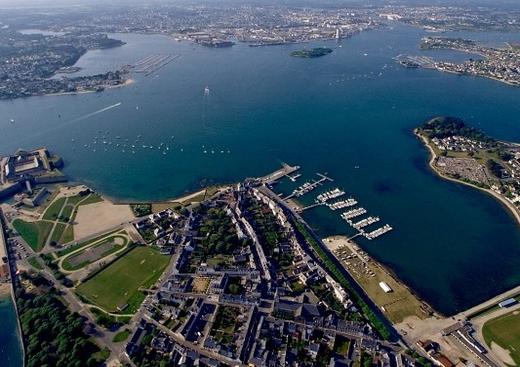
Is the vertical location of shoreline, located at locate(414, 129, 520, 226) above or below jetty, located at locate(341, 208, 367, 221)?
below

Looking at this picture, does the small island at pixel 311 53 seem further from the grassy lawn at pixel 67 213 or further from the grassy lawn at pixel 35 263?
the grassy lawn at pixel 35 263

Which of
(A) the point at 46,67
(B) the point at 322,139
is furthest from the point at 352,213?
(A) the point at 46,67

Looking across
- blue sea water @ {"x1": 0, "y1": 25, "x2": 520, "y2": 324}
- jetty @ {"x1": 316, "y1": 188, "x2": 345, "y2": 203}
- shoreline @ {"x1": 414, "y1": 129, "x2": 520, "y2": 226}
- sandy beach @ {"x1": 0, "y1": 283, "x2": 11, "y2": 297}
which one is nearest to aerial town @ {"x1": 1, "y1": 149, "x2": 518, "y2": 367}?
jetty @ {"x1": 316, "y1": 188, "x2": 345, "y2": 203}

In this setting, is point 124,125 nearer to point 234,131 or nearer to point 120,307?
point 234,131

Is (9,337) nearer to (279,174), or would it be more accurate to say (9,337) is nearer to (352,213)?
(279,174)

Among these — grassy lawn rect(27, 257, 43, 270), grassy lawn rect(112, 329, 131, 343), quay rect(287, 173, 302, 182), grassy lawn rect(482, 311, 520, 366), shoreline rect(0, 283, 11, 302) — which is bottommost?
quay rect(287, 173, 302, 182)

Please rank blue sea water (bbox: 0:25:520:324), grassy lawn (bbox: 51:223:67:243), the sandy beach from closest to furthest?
the sandy beach, blue sea water (bbox: 0:25:520:324), grassy lawn (bbox: 51:223:67:243)

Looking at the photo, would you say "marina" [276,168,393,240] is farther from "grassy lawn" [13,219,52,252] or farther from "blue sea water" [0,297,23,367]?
"blue sea water" [0,297,23,367]
